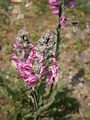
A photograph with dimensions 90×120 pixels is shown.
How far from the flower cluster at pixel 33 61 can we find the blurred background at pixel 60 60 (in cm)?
103

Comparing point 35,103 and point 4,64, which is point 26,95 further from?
point 4,64

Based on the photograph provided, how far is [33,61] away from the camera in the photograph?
450 centimetres

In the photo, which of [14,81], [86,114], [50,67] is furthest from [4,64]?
[50,67]

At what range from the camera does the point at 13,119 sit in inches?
232

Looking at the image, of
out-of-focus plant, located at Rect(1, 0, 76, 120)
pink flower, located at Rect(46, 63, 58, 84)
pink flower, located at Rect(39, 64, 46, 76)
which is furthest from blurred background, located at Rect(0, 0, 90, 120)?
pink flower, located at Rect(39, 64, 46, 76)

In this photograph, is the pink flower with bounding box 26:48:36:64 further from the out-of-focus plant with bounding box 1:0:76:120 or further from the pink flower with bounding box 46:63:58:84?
the pink flower with bounding box 46:63:58:84

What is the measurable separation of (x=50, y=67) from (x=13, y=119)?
1645mm

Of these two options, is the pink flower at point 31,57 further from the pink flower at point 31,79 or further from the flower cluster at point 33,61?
the pink flower at point 31,79

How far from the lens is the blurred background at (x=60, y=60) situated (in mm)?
5965

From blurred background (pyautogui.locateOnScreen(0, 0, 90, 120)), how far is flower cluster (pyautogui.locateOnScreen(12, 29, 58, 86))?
103cm

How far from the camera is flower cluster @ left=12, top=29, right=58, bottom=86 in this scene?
14.4ft

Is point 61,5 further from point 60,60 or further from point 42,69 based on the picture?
point 60,60

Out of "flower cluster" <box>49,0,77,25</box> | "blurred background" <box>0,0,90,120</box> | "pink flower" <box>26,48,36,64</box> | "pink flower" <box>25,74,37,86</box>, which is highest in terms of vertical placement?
"flower cluster" <box>49,0,77,25</box>

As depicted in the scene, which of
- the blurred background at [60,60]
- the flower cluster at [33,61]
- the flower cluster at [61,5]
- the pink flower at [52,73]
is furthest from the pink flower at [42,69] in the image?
the blurred background at [60,60]
